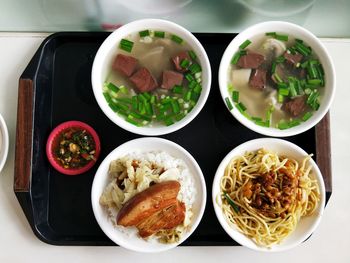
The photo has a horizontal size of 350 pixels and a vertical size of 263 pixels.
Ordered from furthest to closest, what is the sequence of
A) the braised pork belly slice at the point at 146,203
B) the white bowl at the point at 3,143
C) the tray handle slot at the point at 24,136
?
the white bowl at the point at 3,143 → the tray handle slot at the point at 24,136 → the braised pork belly slice at the point at 146,203

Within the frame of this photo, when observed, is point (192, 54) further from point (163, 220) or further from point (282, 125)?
point (163, 220)

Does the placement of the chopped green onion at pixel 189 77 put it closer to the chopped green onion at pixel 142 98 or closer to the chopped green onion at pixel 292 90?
the chopped green onion at pixel 142 98

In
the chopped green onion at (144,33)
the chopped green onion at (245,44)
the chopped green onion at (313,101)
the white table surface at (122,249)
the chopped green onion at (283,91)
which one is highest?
the chopped green onion at (144,33)

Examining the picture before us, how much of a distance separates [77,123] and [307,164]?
105cm

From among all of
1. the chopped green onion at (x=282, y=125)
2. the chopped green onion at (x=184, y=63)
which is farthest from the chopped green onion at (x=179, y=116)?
the chopped green onion at (x=282, y=125)

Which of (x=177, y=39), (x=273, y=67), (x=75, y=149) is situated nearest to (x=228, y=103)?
(x=273, y=67)

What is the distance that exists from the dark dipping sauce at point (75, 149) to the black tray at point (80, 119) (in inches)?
2.5

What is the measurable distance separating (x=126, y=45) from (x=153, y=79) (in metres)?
0.20

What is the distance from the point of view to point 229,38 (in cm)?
238

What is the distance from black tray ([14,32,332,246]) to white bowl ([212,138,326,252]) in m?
0.09

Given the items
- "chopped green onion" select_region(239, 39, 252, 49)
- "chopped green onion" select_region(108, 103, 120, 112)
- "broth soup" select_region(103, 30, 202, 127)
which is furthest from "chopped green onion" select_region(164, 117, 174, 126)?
"chopped green onion" select_region(239, 39, 252, 49)

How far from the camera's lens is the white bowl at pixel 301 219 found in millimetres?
2174

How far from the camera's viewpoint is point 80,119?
2.34 meters

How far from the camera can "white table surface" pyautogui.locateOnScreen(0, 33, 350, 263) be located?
91.4 inches
